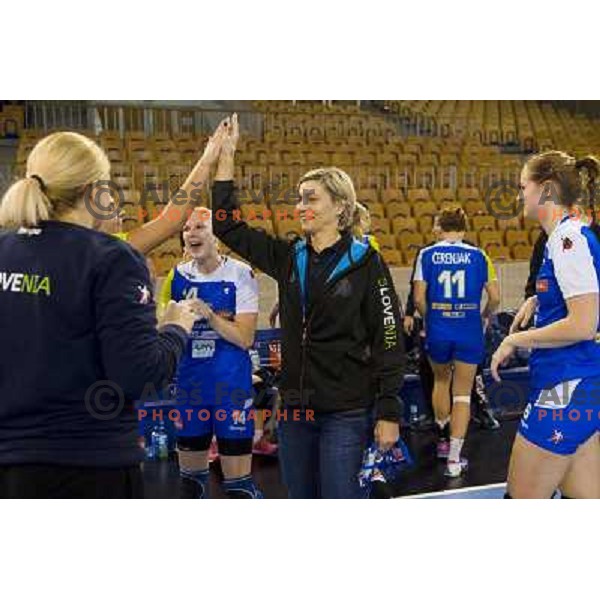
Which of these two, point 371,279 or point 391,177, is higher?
point 391,177

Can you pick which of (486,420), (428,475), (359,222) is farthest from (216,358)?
(486,420)

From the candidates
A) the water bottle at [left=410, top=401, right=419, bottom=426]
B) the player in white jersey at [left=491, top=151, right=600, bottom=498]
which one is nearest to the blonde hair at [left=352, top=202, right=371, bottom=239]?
the player in white jersey at [left=491, top=151, right=600, bottom=498]

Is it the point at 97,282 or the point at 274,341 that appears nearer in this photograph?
the point at 97,282

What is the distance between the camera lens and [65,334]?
1.72 m

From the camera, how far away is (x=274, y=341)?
564 centimetres

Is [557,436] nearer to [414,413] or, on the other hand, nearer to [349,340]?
[349,340]

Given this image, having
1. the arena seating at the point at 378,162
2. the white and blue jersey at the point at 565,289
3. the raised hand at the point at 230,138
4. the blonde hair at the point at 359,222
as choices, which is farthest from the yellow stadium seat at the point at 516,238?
the raised hand at the point at 230,138

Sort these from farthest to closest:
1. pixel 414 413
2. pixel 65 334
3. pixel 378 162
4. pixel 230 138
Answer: pixel 378 162
pixel 414 413
pixel 230 138
pixel 65 334

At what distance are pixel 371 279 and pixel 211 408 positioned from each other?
1295 millimetres

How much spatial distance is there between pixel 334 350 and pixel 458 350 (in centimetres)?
241
